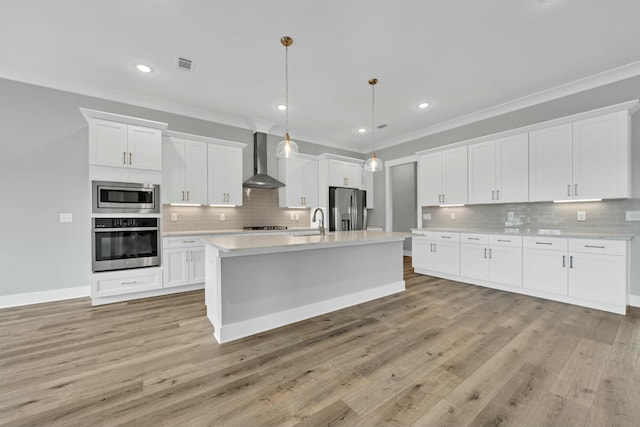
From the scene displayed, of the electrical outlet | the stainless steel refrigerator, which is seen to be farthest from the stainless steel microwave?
the electrical outlet

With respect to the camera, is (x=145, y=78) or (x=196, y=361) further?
(x=145, y=78)

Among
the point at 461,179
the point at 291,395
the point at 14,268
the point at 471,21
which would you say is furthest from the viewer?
the point at 461,179

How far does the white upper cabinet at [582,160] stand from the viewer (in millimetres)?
3121

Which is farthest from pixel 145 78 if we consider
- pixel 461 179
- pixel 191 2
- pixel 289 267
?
pixel 461 179

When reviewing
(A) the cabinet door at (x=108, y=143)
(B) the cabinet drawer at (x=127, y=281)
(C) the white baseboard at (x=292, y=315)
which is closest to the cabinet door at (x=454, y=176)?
(C) the white baseboard at (x=292, y=315)

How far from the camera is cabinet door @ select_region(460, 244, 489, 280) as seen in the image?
4.06 meters

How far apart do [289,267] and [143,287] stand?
2311mm

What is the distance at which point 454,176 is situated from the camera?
4.72 meters

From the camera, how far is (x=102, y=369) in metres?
1.94

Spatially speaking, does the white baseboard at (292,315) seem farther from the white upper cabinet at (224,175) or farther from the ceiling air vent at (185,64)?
the ceiling air vent at (185,64)

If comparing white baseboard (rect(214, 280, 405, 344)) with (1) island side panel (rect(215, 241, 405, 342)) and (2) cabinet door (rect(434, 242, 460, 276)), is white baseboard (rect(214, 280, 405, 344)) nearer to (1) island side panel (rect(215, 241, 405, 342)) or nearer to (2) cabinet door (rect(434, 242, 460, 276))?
(1) island side panel (rect(215, 241, 405, 342))

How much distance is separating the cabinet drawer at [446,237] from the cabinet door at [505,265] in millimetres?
538

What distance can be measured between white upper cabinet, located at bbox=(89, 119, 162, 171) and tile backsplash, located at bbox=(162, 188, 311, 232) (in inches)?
37.8

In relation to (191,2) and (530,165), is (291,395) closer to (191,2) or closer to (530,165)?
(191,2)
